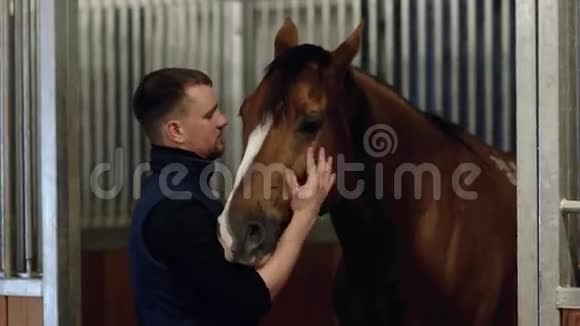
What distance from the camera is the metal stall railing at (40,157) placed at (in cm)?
200

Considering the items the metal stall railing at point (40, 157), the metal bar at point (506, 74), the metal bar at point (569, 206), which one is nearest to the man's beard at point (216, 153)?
the metal stall railing at point (40, 157)

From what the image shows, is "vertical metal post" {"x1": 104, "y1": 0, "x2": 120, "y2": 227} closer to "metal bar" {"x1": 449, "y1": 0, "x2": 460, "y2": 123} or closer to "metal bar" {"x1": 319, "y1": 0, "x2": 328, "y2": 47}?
"metal bar" {"x1": 319, "y1": 0, "x2": 328, "y2": 47}

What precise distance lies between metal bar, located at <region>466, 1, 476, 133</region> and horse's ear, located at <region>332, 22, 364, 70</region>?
201 mm

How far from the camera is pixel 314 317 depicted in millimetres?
1831

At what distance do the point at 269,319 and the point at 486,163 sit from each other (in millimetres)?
506

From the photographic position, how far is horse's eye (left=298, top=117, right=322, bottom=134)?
5.77 feet

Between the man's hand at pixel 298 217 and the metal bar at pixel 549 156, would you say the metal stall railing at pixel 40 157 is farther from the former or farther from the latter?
the metal bar at pixel 549 156

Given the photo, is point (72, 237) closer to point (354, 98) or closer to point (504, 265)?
point (354, 98)

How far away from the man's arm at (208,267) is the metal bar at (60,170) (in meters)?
0.26

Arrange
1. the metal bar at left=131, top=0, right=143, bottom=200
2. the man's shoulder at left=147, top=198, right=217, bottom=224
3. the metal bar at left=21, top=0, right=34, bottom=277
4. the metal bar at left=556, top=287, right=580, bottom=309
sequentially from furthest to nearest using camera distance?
the metal bar at left=21, top=0, right=34, bottom=277, the metal bar at left=131, top=0, right=143, bottom=200, the man's shoulder at left=147, top=198, right=217, bottom=224, the metal bar at left=556, top=287, right=580, bottom=309

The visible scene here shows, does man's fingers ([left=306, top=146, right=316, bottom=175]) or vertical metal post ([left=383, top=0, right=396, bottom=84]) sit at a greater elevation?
vertical metal post ([left=383, top=0, right=396, bottom=84])

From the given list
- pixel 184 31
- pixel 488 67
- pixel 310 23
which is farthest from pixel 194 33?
pixel 488 67

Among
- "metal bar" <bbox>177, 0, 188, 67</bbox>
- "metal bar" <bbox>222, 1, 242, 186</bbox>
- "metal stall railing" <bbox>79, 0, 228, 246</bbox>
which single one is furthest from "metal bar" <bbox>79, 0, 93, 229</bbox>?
"metal bar" <bbox>222, 1, 242, 186</bbox>

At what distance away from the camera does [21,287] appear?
203cm
